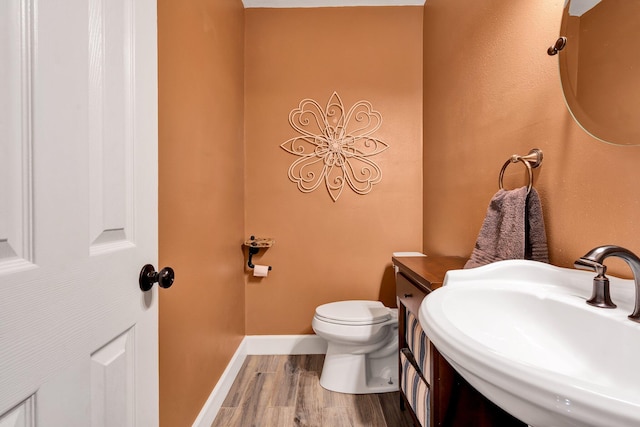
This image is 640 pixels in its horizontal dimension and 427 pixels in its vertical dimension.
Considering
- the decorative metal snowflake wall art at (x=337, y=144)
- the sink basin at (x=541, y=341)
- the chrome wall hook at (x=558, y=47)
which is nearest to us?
the sink basin at (x=541, y=341)

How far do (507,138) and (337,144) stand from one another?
3.96 ft

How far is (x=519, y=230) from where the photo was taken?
1099mm

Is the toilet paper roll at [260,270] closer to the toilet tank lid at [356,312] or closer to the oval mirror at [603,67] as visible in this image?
the toilet tank lid at [356,312]

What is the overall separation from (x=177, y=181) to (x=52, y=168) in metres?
0.78

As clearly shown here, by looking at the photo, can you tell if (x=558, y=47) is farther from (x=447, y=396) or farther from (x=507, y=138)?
(x=447, y=396)

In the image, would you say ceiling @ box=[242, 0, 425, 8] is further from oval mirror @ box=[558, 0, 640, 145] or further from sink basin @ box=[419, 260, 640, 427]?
sink basin @ box=[419, 260, 640, 427]

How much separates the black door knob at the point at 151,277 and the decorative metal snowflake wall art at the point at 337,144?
5.33 ft

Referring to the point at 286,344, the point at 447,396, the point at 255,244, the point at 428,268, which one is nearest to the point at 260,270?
the point at 255,244

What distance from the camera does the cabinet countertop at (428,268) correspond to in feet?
3.81

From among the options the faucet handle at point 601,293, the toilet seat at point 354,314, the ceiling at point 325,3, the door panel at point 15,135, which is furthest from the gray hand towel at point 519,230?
the ceiling at point 325,3

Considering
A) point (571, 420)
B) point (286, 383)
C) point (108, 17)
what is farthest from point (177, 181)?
point (286, 383)

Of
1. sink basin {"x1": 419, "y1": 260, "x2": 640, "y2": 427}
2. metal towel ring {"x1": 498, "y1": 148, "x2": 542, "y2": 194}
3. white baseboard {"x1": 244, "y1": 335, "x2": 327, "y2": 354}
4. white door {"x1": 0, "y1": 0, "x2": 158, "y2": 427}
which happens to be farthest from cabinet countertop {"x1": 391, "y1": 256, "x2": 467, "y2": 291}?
white baseboard {"x1": 244, "y1": 335, "x2": 327, "y2": 354}

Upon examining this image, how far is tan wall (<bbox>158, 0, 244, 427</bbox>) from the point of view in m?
1.15

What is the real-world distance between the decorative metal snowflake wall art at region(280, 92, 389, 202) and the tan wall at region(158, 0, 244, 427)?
51 centimetres
